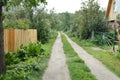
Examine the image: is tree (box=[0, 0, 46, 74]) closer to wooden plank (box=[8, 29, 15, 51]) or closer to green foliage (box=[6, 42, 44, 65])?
green foliage (box=[6, 42, 44, 65])

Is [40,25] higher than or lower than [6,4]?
lower

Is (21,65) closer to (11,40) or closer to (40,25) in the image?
(11,40)

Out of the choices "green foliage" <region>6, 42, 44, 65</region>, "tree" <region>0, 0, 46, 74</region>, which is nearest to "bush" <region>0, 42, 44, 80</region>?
"green foliage" <region>6, 42, 44, 65</region>

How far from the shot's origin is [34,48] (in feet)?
54.6

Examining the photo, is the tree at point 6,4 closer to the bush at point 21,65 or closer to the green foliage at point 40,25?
the bush at point 21,65

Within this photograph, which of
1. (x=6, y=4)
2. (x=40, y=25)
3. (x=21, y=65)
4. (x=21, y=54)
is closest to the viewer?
(x=6, y=4)

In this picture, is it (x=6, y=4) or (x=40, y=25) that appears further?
(x=40, y=25)

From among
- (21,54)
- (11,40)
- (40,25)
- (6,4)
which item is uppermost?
(6,4)

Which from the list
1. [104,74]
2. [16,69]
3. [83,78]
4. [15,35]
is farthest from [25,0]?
[15,35]

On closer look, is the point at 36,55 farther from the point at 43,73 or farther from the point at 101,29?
the point at 101,29

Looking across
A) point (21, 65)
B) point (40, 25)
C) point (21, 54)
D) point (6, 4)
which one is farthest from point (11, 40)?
point (40, 25)

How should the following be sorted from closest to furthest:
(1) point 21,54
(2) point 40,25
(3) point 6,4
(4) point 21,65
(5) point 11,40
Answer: (3) point 6,4
(4) point 21,65
(5) point 11,40
(1) point 21,54
(2) point 40,25

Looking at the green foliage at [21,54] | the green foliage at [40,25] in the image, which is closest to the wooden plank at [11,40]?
the green foliage at [21,54]

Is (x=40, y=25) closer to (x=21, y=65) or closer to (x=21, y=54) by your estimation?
(x=21, y=54)
